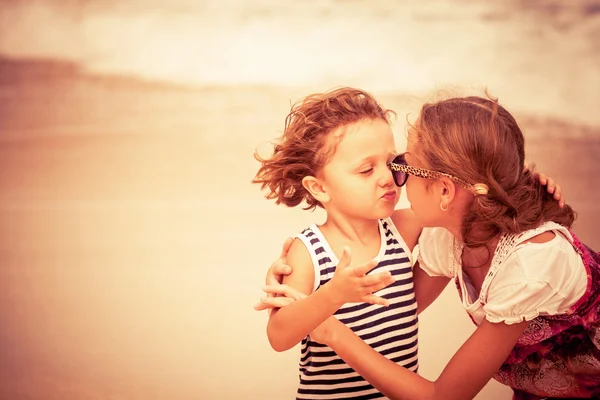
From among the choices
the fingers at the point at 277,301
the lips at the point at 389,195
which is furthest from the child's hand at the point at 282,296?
the lips at the point at 389,195

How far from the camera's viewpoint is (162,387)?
286 centimetres

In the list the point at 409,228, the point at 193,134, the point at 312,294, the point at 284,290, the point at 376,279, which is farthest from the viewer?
the point at 193,134

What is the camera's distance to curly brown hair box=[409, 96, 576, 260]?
6.10ft

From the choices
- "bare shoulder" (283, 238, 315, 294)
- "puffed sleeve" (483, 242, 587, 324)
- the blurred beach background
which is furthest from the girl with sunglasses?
the blurred beach background

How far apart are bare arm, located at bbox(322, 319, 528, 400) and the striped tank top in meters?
0.15

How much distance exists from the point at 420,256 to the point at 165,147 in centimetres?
272

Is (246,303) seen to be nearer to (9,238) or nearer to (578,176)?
(9,238)

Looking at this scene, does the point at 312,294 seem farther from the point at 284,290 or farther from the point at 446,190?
the point at 446,190

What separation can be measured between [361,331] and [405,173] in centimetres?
43

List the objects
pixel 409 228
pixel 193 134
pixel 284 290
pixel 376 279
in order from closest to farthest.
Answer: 1. pixel 376 279
2. pixel 284 290
3. pixel 409 228
4. pixel 193 134

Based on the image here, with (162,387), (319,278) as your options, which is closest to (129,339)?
(162,387)

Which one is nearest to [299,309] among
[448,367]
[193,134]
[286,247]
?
[286,247]

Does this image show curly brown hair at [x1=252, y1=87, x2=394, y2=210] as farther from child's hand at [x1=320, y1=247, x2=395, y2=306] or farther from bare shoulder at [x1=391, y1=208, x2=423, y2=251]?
child's hand at [x1=320, y1=247, x2=395, y2=306]

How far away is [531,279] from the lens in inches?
71.0
